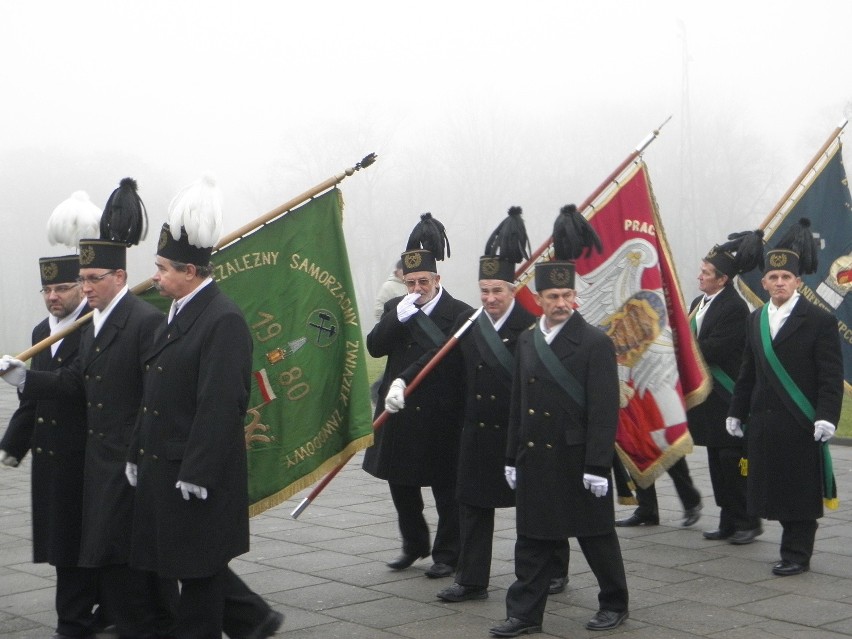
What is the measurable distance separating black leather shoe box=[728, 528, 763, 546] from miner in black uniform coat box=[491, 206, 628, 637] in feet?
7.51

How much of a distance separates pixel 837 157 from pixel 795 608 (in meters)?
4.79

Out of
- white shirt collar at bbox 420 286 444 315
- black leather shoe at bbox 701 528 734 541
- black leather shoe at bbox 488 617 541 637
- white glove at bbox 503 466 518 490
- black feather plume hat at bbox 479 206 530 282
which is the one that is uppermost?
black feather plume hat at bbox 479 206 530 282

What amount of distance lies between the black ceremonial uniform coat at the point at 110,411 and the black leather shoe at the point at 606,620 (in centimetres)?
220

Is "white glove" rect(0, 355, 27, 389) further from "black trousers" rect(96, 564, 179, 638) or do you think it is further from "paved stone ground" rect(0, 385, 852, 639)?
"paved stone ground" rect(0, 385, 852, 639)

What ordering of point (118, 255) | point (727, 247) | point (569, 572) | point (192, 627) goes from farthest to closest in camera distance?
1. point (727, 247)
2. point (569, 572)
3. point (118, 255)
4. point (192, 627)

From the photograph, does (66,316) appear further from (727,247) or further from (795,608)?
(727,247)

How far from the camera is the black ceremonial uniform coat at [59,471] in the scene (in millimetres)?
5836

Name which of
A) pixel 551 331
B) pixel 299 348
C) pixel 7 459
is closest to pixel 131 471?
pixel 7 459

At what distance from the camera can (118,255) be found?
5852mm

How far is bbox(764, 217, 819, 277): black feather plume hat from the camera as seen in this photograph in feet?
24.9

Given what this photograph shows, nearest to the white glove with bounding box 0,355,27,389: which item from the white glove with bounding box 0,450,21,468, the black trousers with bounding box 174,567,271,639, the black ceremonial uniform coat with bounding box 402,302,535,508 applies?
the white glove with bounding box 0,450,21,468

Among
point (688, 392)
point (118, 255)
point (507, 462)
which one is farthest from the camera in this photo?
point (688, 392)

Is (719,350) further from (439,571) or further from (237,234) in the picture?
(237,234)

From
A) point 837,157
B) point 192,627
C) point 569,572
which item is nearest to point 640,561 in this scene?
point 569,572
